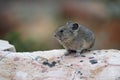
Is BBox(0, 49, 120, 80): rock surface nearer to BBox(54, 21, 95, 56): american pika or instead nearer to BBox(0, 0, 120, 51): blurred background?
BBox(54, 21, 95, 56): american pika

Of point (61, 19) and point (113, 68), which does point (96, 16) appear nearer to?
point (61, 19)

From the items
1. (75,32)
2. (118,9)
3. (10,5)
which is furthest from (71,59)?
(10,5)

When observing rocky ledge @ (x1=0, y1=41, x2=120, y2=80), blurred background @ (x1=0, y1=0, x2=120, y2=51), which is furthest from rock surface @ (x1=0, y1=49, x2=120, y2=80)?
blurred background @ (x1=0, y1=0, x2=120, y2=51)

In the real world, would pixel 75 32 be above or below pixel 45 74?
above

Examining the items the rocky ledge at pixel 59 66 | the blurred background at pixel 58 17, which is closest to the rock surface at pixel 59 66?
the rocky ledge at pixel 59 66

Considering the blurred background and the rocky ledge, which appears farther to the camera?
the blurred background

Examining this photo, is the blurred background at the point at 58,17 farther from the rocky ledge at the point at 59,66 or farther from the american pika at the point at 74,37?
the rocky ledge at the point at 59,66
